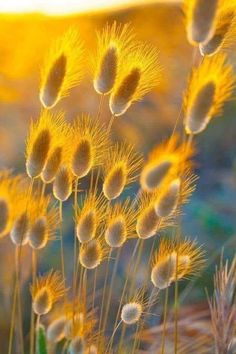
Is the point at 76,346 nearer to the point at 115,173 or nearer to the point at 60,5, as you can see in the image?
the point at 115,173

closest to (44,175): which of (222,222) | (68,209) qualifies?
(68,209)

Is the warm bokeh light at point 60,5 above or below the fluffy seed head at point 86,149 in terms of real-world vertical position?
above

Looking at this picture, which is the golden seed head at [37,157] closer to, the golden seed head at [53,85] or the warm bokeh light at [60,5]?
the golden seed head at [53,85]

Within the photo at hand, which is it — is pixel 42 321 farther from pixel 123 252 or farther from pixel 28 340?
pixel 123 252

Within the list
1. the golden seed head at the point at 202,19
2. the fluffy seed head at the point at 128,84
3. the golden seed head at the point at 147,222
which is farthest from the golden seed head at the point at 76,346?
the golden seed head at the point at 202,19

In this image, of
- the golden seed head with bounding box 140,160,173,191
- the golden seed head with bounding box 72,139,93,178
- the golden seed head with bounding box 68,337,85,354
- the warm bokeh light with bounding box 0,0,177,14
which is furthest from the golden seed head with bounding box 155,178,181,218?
the warm bokeh light with bounding box 0,0,177,14

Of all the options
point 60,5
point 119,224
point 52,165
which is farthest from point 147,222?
point 60,5
